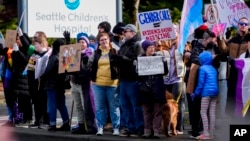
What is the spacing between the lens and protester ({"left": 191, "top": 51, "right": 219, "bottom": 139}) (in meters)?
10.0

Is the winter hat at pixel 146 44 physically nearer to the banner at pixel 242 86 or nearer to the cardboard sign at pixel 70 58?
the cardboard sign at pixel 70 58

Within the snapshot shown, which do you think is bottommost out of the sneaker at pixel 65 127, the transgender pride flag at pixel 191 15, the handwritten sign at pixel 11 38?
the sneaker at pixel 65 127

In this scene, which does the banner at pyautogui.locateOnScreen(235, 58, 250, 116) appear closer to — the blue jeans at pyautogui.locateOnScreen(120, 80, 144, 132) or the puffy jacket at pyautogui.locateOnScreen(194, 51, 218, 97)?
the puffy jacket at pyautogui.locateOnScreen(194, 51, 218, 97)

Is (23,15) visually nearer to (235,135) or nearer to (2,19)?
(235,135)

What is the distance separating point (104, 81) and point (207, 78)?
1885mm

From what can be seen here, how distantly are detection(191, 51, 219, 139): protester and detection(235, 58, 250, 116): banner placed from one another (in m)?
0.54

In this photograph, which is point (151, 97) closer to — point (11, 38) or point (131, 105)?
point (131, 105)

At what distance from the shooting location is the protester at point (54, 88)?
1196 cm

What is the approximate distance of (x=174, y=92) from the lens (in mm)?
10844

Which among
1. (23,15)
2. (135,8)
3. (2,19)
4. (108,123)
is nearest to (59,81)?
(108,123)

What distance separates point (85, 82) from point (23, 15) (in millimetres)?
3658

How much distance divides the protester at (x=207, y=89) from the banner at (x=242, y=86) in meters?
0.54

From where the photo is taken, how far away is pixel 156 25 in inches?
440

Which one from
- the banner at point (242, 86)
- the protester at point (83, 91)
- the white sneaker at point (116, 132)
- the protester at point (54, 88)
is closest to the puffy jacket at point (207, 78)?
the banner at point (242, 86)
